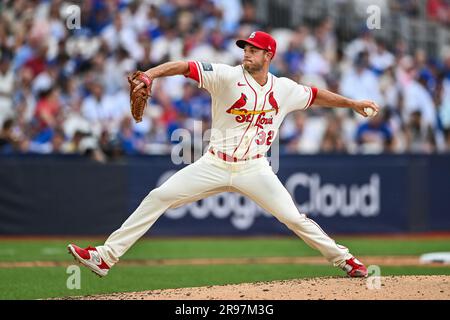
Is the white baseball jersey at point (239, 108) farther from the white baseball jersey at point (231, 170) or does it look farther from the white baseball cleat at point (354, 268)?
the white baseball cleat at point (354, 268)

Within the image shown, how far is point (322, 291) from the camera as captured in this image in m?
7.72

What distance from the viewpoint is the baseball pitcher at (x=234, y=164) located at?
8211 mm

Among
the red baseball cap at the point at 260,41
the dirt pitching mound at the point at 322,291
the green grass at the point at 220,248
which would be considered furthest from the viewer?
the green grass at the point at 220,248

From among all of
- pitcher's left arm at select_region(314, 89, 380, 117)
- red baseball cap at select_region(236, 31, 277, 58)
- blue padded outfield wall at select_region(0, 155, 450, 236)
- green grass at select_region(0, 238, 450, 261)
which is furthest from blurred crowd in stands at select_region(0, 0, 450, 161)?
red baseball cap at select_region(236, 31, 277, 58)

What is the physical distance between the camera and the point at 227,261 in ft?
41.6

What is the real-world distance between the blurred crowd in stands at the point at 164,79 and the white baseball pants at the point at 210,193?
7.39 m

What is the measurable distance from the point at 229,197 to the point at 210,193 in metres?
7.43

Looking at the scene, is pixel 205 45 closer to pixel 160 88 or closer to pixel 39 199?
pixel 160 88

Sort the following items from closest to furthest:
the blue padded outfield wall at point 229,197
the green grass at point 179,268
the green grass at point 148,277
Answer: the green grass at point 148,277, the green grass at point 179,268, the blue padded outfield wall at point 229,197

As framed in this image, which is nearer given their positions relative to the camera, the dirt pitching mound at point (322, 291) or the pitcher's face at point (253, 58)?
the dirt pitching mound at point (322, 291)

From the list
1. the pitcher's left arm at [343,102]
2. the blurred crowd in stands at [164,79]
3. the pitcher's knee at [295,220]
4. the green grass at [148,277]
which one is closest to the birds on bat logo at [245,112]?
the pitcher's left arm at [343,102]

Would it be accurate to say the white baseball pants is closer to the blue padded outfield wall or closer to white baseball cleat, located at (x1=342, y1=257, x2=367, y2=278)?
white baseball cleat, located at (x1=342, y1=257, x2=367, y2=278)

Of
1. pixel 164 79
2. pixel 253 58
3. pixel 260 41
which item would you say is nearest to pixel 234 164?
pixel 253 58
